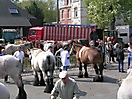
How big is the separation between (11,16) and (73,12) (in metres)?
11.9

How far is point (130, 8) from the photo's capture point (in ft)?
118

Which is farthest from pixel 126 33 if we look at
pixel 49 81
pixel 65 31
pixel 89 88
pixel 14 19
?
pixel 49 81

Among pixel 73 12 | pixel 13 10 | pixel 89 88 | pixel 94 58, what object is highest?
pixel 13 10

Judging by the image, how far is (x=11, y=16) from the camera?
50.6m

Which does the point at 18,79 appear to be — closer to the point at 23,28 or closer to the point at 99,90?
the point at 99,90

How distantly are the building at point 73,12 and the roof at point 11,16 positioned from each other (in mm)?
8430

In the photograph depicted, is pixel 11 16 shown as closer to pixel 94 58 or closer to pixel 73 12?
pixel 73 12

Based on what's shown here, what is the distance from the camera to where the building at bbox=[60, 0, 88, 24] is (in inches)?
2096

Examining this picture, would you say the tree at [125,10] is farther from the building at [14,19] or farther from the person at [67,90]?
the person at [67,90]

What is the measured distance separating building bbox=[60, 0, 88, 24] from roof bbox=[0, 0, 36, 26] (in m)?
8.43

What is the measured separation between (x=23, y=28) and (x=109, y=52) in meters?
28.7

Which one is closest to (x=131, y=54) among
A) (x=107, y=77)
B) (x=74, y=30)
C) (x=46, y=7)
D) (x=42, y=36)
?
(x=107, y=77)

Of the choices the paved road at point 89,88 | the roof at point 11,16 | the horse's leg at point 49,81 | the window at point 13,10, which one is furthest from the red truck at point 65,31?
the window at point 13,10

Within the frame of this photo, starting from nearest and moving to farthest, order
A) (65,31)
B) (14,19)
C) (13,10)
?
(65,31) < (14,19) < (13,10)
